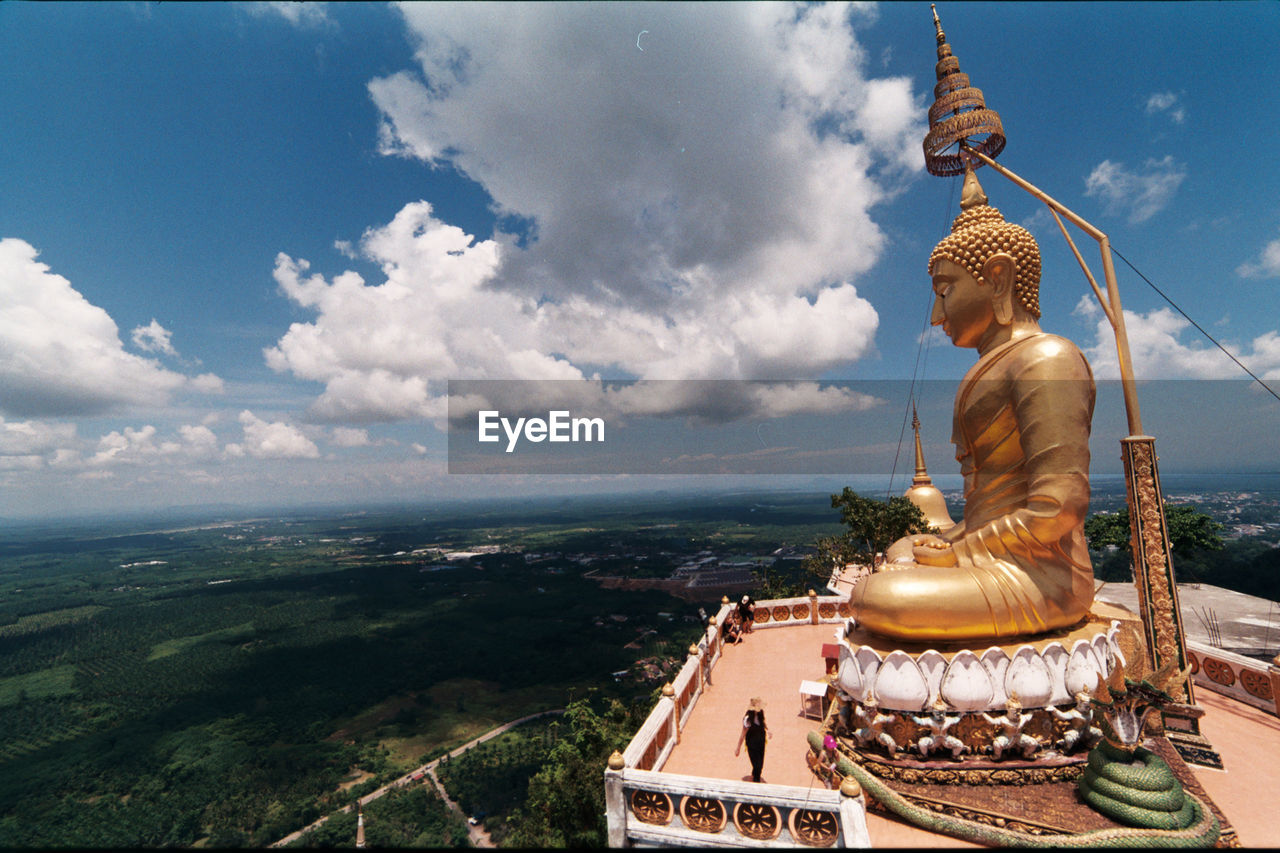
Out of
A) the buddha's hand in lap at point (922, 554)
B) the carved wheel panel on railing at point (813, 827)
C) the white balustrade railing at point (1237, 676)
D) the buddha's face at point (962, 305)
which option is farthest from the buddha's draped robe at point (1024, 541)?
the white balustrade railing at point (1237, 676)

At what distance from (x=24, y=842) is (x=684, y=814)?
54.3 meters

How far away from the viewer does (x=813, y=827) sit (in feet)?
A: 18.6

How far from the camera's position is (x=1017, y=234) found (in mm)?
8492

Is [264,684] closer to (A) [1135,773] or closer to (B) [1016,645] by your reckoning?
(B) [1016,645]

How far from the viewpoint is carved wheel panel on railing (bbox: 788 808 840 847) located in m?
5.57

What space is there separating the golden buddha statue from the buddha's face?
0.02 meters

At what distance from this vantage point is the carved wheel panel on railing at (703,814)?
5.93 meters

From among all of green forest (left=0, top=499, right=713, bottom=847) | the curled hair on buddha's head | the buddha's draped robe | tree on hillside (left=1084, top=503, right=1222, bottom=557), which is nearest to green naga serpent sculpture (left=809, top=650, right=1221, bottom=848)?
the buddha's draped robe

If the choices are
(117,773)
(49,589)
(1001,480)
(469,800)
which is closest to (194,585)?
(49,589)

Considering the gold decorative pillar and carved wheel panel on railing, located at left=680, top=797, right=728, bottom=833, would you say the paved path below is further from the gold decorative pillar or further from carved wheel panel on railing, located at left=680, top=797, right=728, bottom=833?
the gold decorative pillar

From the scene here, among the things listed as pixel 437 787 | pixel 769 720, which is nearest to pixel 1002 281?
pixel 769 720

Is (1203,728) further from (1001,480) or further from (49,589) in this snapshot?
(49,589)

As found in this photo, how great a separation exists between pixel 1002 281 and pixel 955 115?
461cm

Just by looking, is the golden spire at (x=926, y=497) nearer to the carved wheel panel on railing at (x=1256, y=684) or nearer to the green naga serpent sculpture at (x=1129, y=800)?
the carved wheel panel on railing at (x=1256, y=684)
